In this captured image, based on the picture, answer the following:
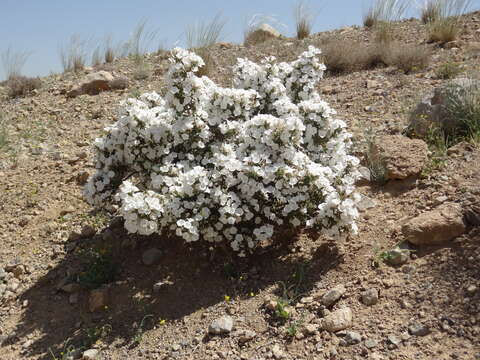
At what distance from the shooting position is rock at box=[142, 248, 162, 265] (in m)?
4.35

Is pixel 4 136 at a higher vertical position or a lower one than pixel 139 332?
higher

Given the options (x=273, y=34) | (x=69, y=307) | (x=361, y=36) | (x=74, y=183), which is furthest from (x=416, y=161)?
(x=273, y=34)

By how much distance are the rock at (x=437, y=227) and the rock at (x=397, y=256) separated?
0.13 meters

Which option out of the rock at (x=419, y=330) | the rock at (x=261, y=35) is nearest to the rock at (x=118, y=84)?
the rock at (x=261, y=35)

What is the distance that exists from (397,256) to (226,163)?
4.79 ft

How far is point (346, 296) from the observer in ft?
11.6

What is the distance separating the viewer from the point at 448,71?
665 centimetres

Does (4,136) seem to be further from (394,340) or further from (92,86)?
(394,340)

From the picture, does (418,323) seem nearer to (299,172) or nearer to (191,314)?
(299,172)

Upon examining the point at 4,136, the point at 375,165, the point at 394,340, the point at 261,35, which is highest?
the point at 261,35

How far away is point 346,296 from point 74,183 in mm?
3544

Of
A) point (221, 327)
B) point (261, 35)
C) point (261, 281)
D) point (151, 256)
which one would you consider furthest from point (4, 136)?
point (261, 35)

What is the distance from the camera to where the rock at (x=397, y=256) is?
11.9 ft

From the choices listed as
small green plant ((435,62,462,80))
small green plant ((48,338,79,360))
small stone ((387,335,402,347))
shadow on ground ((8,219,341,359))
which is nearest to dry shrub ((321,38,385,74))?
small green plant ((435,62,462,80))
